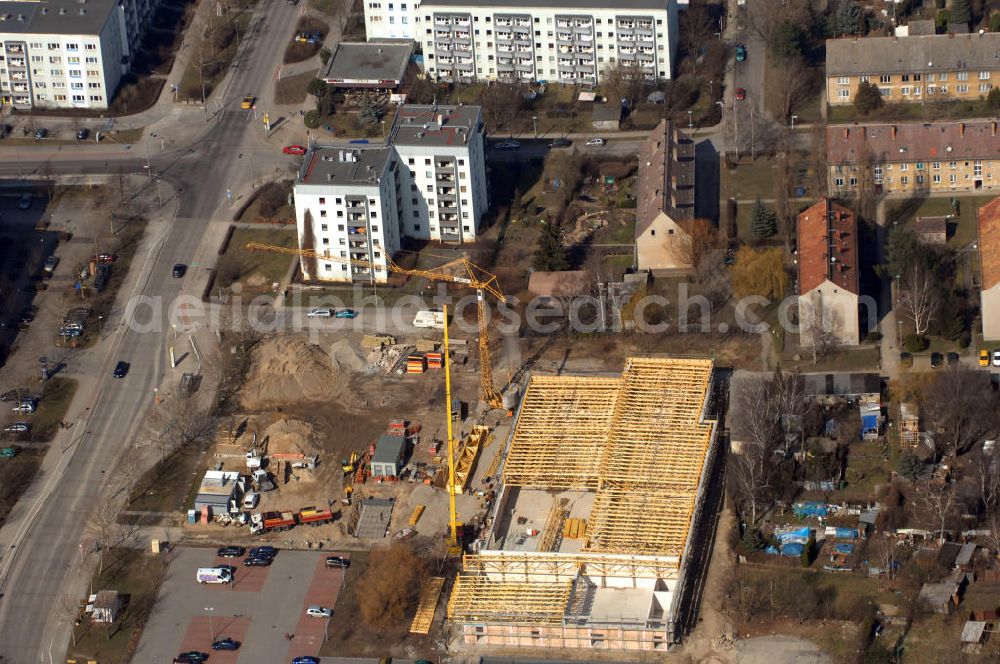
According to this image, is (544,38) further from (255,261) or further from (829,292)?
(829,292)

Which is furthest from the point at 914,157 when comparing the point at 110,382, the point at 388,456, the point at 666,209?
the point at 110,382

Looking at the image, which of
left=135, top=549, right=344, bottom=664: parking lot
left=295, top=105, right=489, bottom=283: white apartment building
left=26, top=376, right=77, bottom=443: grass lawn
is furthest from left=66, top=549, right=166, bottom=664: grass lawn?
left=295, top=105, right=489, bottom=283: white apartment building

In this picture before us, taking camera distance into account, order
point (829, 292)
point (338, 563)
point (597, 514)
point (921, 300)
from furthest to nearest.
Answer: point (921, 300) < point (829, 292) < point (338, 563) < point (597, 514)

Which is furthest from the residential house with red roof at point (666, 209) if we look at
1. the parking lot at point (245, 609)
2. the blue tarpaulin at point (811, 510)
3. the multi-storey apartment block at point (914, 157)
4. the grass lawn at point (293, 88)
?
the parking lot at point (245, 609)

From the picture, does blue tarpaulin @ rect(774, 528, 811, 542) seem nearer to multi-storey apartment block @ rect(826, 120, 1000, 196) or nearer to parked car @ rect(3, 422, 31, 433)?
multi-storey apartment block @ rect(826, 120, 1000, 196)

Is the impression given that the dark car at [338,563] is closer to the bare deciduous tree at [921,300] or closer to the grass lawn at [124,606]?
the grass lawn at [124,606]

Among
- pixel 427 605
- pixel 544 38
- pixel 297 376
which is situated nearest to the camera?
pixel 427 605
